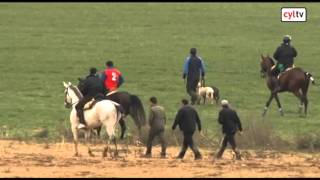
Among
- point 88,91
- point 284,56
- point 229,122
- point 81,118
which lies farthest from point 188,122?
point 284,56

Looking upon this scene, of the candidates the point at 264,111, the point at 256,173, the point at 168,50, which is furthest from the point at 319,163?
the point at 168,50

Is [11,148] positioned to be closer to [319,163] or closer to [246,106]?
[319,163]

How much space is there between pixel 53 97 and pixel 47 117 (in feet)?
15.8

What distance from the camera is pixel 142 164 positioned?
24406mm

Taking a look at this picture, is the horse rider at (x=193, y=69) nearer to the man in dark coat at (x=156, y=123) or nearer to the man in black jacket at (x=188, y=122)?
the man in dark coat at (x=156, y=123)

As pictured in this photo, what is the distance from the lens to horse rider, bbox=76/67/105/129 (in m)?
26.4

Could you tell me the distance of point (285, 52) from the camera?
112 ft

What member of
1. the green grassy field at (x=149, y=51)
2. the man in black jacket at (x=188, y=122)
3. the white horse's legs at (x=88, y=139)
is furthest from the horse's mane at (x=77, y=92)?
the green grassy field at (x=149, y=51)

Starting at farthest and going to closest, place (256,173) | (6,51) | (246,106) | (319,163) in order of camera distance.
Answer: (6,51)
(246,106)
(319,163)
(256,173)

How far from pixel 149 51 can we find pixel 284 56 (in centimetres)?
1863

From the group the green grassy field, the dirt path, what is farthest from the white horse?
the green grassy field

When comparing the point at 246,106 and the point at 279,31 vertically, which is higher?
the point at 279,31

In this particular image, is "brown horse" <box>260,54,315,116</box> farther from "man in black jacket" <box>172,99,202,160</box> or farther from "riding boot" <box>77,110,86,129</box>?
"riding boot" <box>77,110,86,129</box>

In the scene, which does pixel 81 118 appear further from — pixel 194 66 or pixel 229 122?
pixel 194 66
